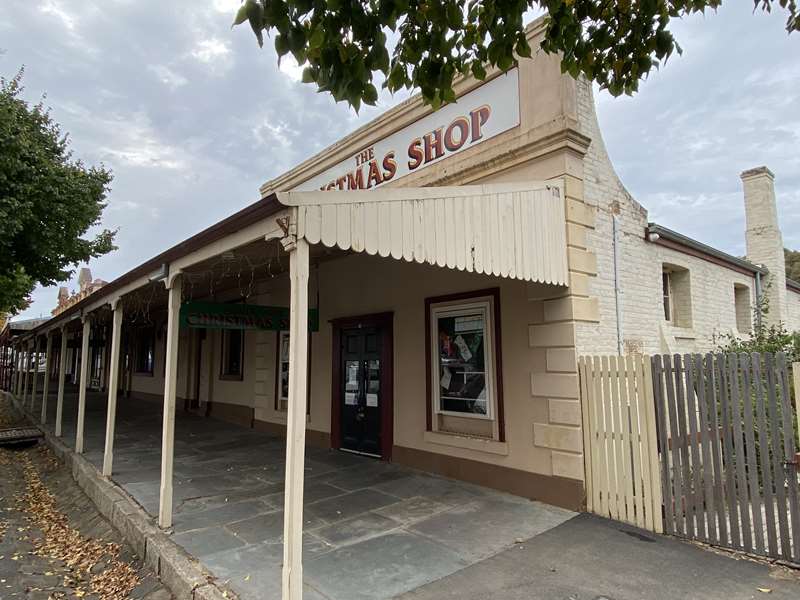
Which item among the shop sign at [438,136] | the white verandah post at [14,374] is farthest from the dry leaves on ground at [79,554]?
the white verandah post at [14,374]

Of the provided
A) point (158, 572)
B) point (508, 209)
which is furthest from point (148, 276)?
point (508, 209)

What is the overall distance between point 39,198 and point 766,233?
686 inches

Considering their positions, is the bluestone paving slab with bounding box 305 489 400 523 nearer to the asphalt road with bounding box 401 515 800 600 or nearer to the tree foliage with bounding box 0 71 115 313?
the asphalt road with bounding box 401 515 800 600

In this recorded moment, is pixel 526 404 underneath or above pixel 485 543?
above

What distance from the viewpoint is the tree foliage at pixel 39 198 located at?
10.3m

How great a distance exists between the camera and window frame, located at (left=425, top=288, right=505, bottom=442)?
21.4 ft

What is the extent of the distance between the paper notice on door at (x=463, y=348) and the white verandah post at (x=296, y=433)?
371 cm

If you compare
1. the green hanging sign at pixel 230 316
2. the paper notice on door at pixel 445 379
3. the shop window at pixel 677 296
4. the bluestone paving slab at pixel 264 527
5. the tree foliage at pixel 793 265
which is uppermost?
the tree foliage at pixel 793 265

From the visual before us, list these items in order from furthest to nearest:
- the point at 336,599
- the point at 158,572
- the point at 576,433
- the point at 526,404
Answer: the point at 526,404, the point at 576,433, the point at 158,572, the point at 336,599

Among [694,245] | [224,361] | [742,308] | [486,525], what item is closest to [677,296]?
[694,245]

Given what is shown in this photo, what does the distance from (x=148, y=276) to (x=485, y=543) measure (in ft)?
17.1

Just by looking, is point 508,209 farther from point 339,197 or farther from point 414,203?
point 339,197

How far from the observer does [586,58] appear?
4.44 m

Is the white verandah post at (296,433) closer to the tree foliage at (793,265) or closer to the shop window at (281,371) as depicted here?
the shop window at (281,371)
